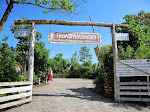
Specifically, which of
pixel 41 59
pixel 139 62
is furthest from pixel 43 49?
A: pixel 139 62

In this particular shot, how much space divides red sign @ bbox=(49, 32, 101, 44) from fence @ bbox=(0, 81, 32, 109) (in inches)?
95.9

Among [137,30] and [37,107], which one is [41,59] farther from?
[137,30]

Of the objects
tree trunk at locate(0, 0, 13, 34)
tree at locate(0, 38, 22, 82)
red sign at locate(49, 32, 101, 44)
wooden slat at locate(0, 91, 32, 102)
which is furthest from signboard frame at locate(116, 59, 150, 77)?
tree trunk at locate(0, 0, 13, 34)

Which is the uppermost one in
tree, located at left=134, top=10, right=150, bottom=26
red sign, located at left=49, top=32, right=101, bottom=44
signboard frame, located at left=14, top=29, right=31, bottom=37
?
tree, located at left=134, top=10, right=150, bottom=26

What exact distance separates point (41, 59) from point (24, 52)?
176 cm

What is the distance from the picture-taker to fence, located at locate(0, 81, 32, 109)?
4405mm

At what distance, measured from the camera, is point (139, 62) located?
5.84 meters

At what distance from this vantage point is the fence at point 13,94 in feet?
14.5

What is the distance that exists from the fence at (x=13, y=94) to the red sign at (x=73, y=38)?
2.43 meters

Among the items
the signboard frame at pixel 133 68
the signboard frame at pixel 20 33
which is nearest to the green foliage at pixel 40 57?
the signboard frame at pixel 20 33

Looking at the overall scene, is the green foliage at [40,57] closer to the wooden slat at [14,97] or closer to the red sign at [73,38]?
the red sign at [73,38]

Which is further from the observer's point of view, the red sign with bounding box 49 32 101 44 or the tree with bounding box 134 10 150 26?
the tree with bounding box 134 10 150 26

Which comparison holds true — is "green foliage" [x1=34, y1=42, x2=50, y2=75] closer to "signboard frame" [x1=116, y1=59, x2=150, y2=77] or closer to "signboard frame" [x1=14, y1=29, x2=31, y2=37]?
"signboard frame" [x1=14, y1=29, x2=31, y2=37]

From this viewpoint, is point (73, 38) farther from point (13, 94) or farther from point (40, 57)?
point (40, 57)
